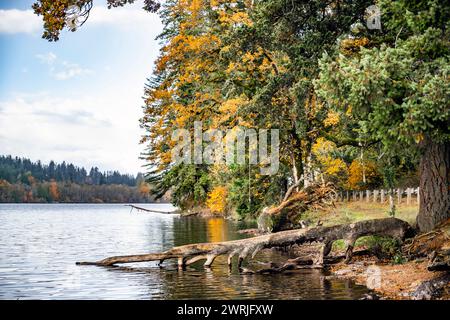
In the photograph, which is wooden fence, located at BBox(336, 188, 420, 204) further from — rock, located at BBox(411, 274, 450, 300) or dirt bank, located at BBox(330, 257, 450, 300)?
rock, located at BBox(411, 274, 450, 300)

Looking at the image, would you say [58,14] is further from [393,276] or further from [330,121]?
[330,121]

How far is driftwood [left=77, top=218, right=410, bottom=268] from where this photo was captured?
64.1 feet

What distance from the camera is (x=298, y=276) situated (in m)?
18.1

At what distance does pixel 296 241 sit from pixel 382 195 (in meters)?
24.4

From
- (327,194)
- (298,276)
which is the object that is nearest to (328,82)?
(298,276)

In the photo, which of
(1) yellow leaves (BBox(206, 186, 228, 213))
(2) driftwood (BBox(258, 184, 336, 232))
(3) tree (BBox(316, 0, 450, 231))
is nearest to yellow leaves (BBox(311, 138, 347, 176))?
(2) driftwood (BBox(258, 184, 336, 232))

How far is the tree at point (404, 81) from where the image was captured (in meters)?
13.5

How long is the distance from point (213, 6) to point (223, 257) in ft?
54.5

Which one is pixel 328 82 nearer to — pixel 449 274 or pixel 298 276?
pixel 449 274

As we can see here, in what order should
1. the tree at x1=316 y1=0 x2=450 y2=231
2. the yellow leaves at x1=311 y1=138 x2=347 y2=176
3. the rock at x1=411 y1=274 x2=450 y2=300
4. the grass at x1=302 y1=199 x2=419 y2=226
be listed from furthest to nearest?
the yellow leaves at x1=311 y1=138 x2=347 y2=176, the grass at x1=302 y1=199 x2=419 y2=226, the tree at x1=316 y1=0 x2=450 y2=231, the rock at x1=411 y1=274 x2=450 y2=300

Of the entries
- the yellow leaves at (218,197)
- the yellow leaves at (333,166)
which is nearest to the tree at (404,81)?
the yellow leaves at (333,166)

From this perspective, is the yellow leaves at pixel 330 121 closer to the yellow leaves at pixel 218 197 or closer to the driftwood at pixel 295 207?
the driftwood at pixel 295 207

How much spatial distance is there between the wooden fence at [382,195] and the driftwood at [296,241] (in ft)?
65.1

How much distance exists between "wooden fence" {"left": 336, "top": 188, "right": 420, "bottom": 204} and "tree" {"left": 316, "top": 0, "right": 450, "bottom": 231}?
2479 centimetres
